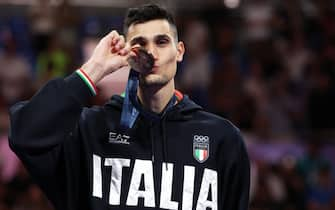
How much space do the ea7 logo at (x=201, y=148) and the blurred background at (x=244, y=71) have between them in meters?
4.26

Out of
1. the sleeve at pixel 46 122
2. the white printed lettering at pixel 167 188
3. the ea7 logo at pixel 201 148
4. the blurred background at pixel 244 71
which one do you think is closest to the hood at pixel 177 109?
the ea7 logo at pixel 201 148

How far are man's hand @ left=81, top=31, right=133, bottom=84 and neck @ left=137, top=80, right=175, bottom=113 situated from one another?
0.26 m

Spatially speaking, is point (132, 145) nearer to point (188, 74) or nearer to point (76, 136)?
point (76, 136)

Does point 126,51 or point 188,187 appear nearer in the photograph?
point 126,51

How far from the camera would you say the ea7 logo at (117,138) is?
3836 millimetres

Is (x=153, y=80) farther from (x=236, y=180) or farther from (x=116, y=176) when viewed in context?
(x=236, y=180)

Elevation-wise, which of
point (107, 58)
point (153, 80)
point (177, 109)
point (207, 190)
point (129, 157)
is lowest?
point (207, 190)

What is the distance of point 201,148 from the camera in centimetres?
388

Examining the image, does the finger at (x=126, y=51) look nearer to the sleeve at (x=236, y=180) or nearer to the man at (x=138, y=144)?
the man at (x=138, y=144)

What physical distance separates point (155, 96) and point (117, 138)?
276mm

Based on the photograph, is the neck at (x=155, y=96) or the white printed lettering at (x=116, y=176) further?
the neck at (x=155, y=96)

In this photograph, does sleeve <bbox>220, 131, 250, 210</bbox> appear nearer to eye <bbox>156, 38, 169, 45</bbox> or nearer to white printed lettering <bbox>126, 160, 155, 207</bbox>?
white printed lettering <bbox>126, 160, 155, 207</bbox>

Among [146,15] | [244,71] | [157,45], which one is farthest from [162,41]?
[244,71]

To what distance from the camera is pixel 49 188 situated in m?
3.72
